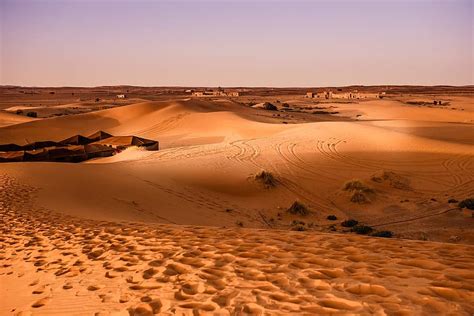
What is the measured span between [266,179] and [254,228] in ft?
17.5

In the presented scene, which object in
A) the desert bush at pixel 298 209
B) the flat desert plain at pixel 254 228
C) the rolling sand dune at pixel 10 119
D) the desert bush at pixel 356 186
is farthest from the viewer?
the rolling sand dune at pixel 10 119

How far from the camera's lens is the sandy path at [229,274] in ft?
13.7

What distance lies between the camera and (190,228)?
798 cm

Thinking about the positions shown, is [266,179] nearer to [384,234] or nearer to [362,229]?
[362,229]

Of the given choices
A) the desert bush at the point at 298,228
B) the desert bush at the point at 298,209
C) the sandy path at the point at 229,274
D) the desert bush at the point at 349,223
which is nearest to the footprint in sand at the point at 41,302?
the sandy path at the point at 229,274

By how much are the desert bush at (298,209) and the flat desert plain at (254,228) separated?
11cm

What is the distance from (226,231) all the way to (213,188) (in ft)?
24.8

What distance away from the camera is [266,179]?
609 inches

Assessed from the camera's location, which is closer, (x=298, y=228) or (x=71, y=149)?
(x=298, y=228)

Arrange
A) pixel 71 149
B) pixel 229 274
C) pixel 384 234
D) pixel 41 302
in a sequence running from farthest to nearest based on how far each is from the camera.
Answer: pixel 71 149, pixel 384 234, pixel 229 274, pixel 41 302

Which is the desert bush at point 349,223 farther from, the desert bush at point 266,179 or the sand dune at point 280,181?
the desert bush at point 266,179

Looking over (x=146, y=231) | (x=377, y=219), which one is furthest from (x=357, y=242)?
(x=377, y=219)

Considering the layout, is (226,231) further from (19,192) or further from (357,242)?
(19,192)

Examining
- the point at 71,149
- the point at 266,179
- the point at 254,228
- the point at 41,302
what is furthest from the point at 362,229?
the point at 71,149
